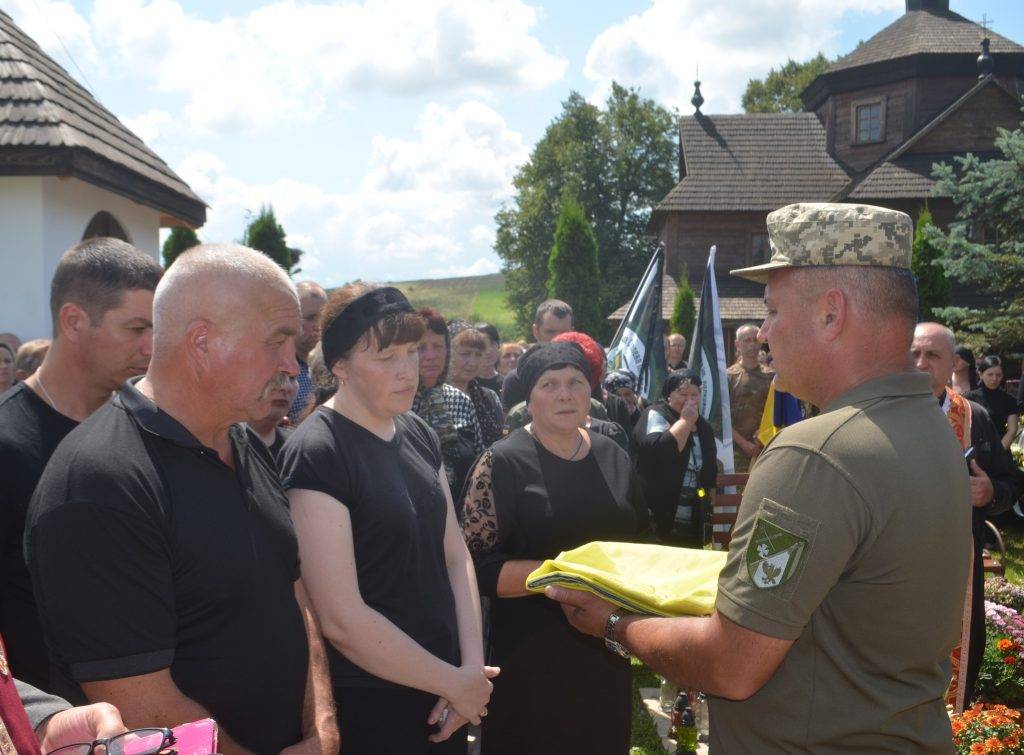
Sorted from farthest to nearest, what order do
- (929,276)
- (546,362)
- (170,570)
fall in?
1. (929,276)
2. (546,362)
3. (170,570)

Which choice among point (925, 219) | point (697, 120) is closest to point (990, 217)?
point (925, 219)

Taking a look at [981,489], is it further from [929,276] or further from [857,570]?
[929,276]

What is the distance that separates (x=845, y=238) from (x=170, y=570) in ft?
5.63

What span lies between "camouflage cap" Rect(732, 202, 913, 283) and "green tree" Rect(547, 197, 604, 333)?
33193 mm

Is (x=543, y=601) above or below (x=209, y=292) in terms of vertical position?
below

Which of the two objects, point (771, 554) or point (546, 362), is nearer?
point (771, 554)

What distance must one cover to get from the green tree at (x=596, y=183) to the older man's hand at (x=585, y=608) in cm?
4748

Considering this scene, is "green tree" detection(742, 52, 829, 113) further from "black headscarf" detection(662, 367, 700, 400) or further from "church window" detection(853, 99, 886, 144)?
"black headscarf" detection(662, 367, 700, 400)

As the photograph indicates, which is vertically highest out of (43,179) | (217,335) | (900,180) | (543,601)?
(900,180)

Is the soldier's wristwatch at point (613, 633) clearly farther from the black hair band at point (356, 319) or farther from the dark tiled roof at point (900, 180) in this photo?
the dark tiled roof at point (900, 180)

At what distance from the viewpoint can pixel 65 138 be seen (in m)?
8.00

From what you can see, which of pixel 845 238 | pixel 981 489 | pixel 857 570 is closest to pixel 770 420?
pixel 981 489

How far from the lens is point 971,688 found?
501 cm

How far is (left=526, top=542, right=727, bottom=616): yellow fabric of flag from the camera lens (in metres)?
2.18
